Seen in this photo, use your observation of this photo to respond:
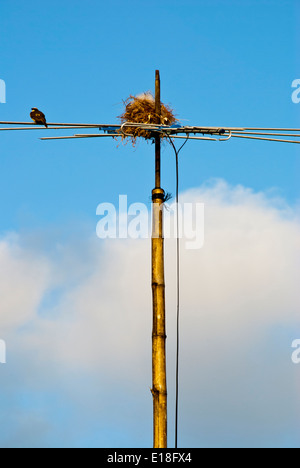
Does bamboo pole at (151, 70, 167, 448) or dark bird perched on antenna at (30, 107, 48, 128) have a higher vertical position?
dark bird perched on antenna at (30, 107, 48, 128)

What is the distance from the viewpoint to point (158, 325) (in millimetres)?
11320

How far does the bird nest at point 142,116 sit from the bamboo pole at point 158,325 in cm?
42

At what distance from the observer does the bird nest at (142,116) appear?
1238 centimetres

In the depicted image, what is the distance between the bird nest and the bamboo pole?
416 mm

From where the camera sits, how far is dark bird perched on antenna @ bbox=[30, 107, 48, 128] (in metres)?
12.2

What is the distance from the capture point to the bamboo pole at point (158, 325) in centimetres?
1091

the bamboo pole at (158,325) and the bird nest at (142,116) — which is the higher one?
the bird nest at (142,116)

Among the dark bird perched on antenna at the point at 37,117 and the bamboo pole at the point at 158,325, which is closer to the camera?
the bamboo pole at the point at 158,325

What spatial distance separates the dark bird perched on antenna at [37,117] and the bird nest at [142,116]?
1321 mm

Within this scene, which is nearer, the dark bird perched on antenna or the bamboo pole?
the bamboo pole

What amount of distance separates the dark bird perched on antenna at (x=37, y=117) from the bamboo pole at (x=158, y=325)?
1.93 meters

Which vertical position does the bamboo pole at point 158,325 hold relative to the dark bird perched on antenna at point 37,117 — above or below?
below
